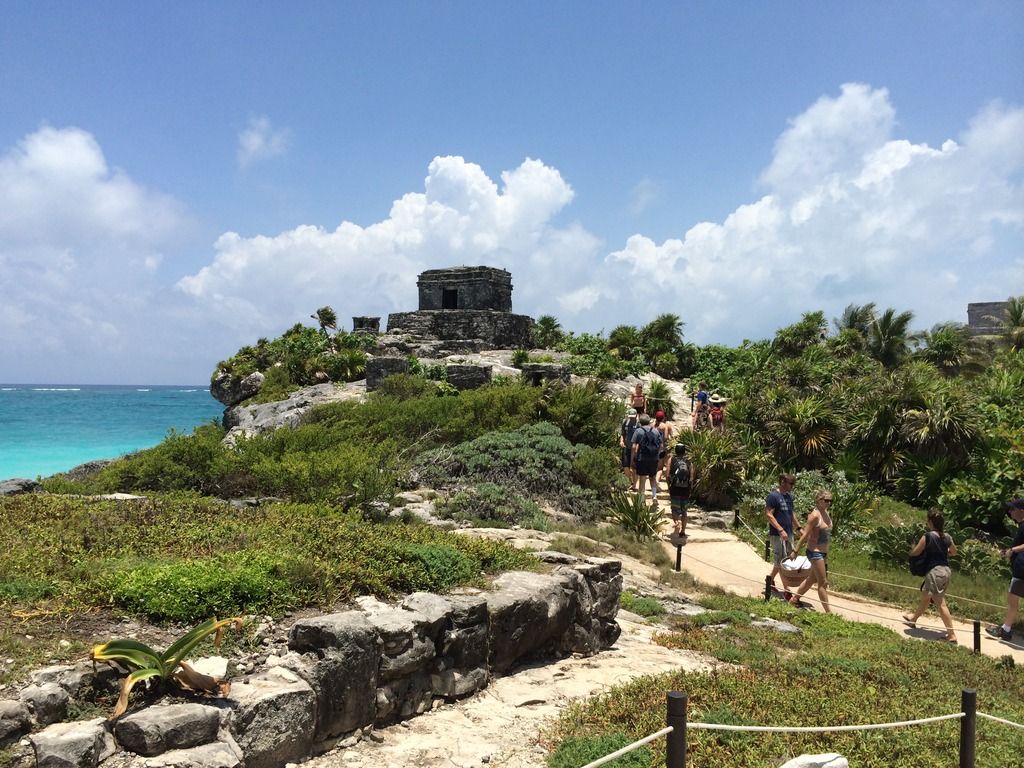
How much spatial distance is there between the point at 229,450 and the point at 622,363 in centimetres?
2007

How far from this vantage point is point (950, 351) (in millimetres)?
30484

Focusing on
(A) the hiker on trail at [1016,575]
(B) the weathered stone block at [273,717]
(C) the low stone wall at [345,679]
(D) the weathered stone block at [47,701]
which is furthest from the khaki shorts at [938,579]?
(D) the weathered stone block at [47,701]

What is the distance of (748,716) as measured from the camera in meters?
4.79

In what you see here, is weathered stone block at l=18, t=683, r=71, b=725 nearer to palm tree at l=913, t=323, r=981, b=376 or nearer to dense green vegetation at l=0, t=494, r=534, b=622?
dense green vegetation at l=0, t=494, r=534, b=622

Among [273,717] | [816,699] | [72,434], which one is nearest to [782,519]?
[816,699]

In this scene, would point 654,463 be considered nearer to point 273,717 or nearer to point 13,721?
point 273,717

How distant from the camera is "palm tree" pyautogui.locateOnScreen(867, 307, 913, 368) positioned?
33250mm

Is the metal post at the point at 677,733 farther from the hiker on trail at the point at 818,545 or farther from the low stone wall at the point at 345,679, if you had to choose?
the hiker on trail at the point at 818,545

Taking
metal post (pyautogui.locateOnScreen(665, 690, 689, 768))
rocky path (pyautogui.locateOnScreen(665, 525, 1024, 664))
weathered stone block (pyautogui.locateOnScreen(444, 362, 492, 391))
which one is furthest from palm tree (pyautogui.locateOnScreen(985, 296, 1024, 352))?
metal post (pyautogui.locateOnScreen(665, 690, 689, 768))

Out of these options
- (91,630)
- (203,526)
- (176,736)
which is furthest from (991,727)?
(203,526)

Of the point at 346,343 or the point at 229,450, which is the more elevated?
the point at 346,343

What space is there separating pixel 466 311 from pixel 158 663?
28.2 metres

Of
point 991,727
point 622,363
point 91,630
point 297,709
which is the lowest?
point 991,727

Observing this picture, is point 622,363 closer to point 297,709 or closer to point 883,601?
point 883,601
